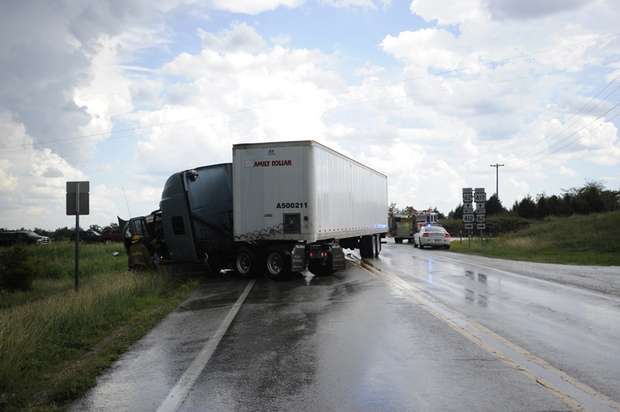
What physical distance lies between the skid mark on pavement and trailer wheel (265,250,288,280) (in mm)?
7113

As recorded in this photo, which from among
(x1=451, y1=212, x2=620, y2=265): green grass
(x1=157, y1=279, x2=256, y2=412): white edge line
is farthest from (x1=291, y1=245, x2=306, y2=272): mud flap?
(x1=451, y1=212, x2=620, y2=265): green grass

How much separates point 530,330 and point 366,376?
12.2 feet

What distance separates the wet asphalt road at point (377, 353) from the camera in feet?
19.1

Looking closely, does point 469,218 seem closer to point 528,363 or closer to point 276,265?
point 276,265

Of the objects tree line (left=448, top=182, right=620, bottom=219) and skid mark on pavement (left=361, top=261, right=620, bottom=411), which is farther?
tree line (left=448, top=182, right=620, bottom=219)

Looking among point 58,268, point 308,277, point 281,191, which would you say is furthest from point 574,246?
point 58,268

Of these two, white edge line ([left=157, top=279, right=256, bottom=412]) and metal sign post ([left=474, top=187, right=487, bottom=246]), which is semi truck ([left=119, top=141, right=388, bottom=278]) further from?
metal sign post ([left=474, top=187, right=487, bottom=246])

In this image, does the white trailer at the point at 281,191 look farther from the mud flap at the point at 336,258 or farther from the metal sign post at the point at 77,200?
the metal sign post at the point at 77,200

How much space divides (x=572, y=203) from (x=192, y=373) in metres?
86.1

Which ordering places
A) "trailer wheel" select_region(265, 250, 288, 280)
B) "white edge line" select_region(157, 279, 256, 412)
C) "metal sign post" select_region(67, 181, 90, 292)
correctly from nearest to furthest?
"white edge line" select_region(157, 279, 256, 412)
"metal sign post" select_region(67, 181, 90, 292)
"trailer wheel" select_region(265, 250, 288, 280)

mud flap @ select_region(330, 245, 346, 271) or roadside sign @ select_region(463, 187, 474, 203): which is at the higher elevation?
roadside sign @ select_region(463, 187, 474, 203)

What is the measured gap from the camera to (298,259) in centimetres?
1822

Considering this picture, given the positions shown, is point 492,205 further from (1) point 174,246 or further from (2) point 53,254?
(1) point 174,246

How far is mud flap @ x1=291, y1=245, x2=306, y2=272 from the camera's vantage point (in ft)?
59.6
